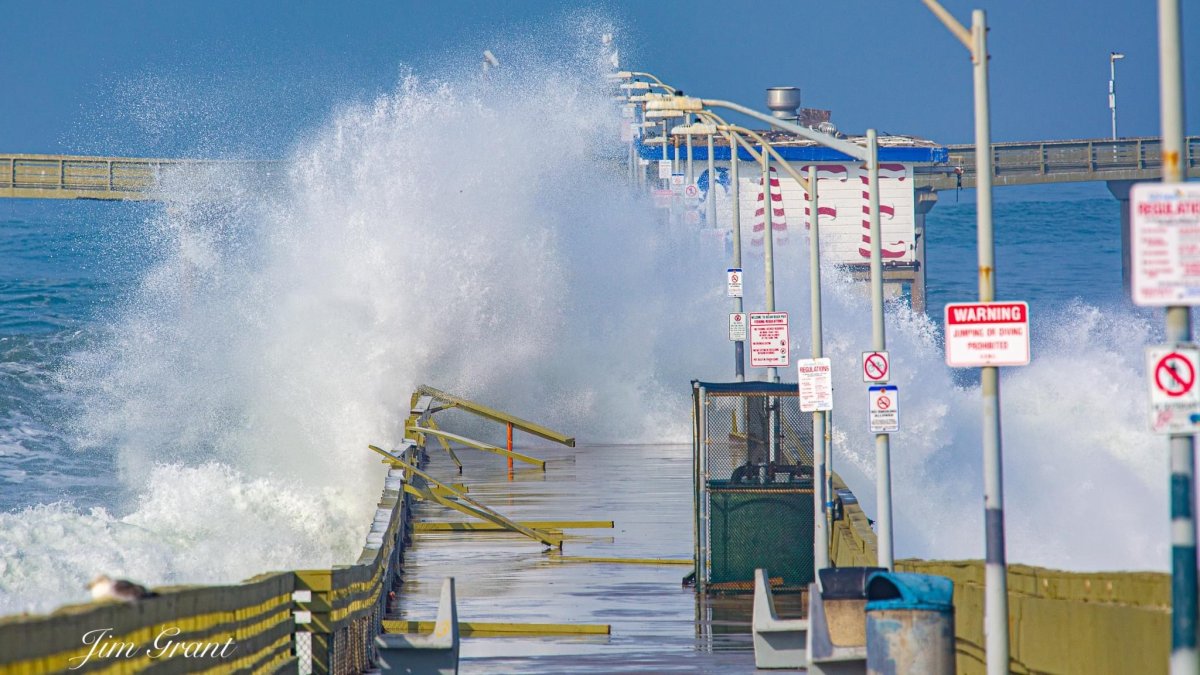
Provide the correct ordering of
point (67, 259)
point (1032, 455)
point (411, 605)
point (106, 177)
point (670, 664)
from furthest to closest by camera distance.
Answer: point (67, 259), point (106, 177), point (1032, 455), point (411, 605), point (670, 664)

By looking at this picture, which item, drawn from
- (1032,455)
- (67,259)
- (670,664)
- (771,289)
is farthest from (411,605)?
(67,259)

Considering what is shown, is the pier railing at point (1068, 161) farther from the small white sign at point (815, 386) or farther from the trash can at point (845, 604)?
the trash can at point (845, 604)

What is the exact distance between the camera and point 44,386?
59.8 m

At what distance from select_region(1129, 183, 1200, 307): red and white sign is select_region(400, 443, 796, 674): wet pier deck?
7.00 m

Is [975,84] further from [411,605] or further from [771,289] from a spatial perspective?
[771,289]

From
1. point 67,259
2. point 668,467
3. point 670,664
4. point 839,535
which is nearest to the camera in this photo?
point 670,664

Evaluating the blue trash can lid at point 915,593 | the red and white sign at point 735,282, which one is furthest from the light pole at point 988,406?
the red and white sign at point 735,282

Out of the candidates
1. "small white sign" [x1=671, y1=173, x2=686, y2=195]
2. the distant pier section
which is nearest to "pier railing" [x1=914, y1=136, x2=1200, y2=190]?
the distant pier section

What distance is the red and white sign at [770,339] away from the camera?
28875 millimetres

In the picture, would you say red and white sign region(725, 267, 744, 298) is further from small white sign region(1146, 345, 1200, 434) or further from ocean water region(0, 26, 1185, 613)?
small white sign region(1146, 345, 1200, 434)

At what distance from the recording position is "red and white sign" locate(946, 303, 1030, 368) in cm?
1406

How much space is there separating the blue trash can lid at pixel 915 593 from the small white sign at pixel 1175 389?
265cm

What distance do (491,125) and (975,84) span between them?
38913 millimetres

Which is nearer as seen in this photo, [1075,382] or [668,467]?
[668,467]
